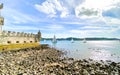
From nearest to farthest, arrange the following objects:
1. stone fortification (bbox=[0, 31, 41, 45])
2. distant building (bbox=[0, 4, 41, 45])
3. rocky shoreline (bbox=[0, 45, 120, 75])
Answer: rocky shoreline (bbox=[0, 45, 120, 75]) → distant building (bbox=[0, 4, 41, 45]) → stone fortification (bbox=[0, 31, 41, 45])

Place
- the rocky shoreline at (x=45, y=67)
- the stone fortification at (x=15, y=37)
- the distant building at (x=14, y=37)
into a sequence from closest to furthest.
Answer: the rocky shoreline at (x=45, y=67) → the distant building at (x=14, y=37) → the stone fortification at (x=15, y=37)

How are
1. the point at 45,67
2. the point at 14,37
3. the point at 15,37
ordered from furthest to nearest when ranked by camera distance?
the point at 15,37
the point at 14,37
the point at 45,67

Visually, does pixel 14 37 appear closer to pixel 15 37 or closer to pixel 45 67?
pixel 15 37

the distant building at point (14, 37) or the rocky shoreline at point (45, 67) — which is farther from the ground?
the distant building at point (14, 37)

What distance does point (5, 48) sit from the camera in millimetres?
40219

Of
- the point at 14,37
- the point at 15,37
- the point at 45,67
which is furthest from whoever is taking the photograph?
the point at 15,37

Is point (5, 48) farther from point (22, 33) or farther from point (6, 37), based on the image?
point (22, 33)

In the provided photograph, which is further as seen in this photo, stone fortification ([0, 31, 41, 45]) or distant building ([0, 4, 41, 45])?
stone fortification ([0, 31, 41, 45])

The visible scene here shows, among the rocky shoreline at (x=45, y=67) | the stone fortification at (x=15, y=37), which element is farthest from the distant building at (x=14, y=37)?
the rocky shoreline at (x=45, y=67)

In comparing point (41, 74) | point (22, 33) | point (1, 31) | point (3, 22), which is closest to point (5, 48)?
point (1, 31)

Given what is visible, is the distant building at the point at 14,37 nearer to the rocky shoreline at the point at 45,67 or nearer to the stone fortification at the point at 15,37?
the stone fortification at the point at 15,37

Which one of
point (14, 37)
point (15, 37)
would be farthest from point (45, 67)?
point (15, 37)

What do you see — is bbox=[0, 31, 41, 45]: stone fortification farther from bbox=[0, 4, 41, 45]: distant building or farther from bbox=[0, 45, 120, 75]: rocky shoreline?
bbox=[0, 45, 120, 75]: rocky shoreline

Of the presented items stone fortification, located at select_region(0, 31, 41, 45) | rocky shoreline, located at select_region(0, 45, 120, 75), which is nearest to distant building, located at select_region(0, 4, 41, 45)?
stone fortification, located at select_region(0, 31, 41, 45)
